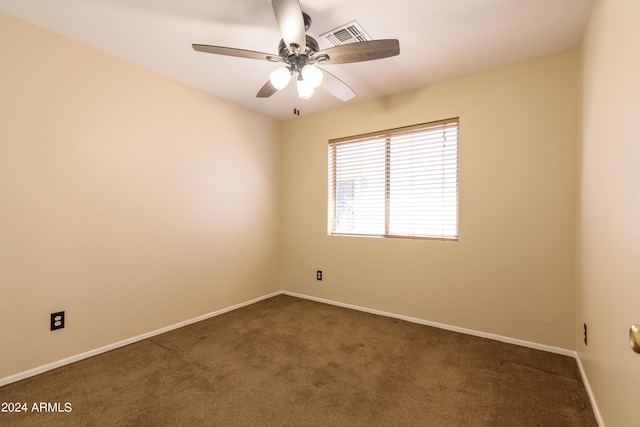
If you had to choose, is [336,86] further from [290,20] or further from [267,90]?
[290,20]

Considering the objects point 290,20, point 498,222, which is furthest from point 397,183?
point 290,20

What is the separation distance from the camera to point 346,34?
6.57 feet

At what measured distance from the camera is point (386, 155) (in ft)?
10.4

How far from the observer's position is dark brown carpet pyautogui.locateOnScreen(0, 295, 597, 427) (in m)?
1.54

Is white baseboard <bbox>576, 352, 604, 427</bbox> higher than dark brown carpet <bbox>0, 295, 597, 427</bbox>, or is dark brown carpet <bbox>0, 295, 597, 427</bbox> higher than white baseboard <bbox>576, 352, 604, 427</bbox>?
white baseboard <bbox>576, 352, 604, 427</bbox>

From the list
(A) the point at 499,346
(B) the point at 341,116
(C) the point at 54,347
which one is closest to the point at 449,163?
(B) the point at 341,116

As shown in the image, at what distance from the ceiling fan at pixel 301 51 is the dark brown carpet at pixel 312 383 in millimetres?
1987

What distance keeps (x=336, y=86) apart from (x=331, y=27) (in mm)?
377

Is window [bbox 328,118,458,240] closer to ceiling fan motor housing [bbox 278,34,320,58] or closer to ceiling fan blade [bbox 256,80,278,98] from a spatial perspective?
ceiling fan blade [bbox 256,80,278,98]

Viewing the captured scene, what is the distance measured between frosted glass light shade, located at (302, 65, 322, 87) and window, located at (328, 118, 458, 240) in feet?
5.04

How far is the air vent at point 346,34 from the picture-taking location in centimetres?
193

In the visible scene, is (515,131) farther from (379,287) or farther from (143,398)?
(143,398)

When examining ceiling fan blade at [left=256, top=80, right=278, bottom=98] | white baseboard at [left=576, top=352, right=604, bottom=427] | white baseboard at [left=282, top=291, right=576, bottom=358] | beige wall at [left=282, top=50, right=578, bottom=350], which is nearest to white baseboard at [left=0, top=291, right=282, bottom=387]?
white baseboard at [left=282, top=291, right=576, bottom=358]

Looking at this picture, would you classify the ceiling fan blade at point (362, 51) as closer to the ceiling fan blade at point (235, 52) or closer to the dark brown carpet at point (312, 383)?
the ceiling fan blade at point (235, 52)
